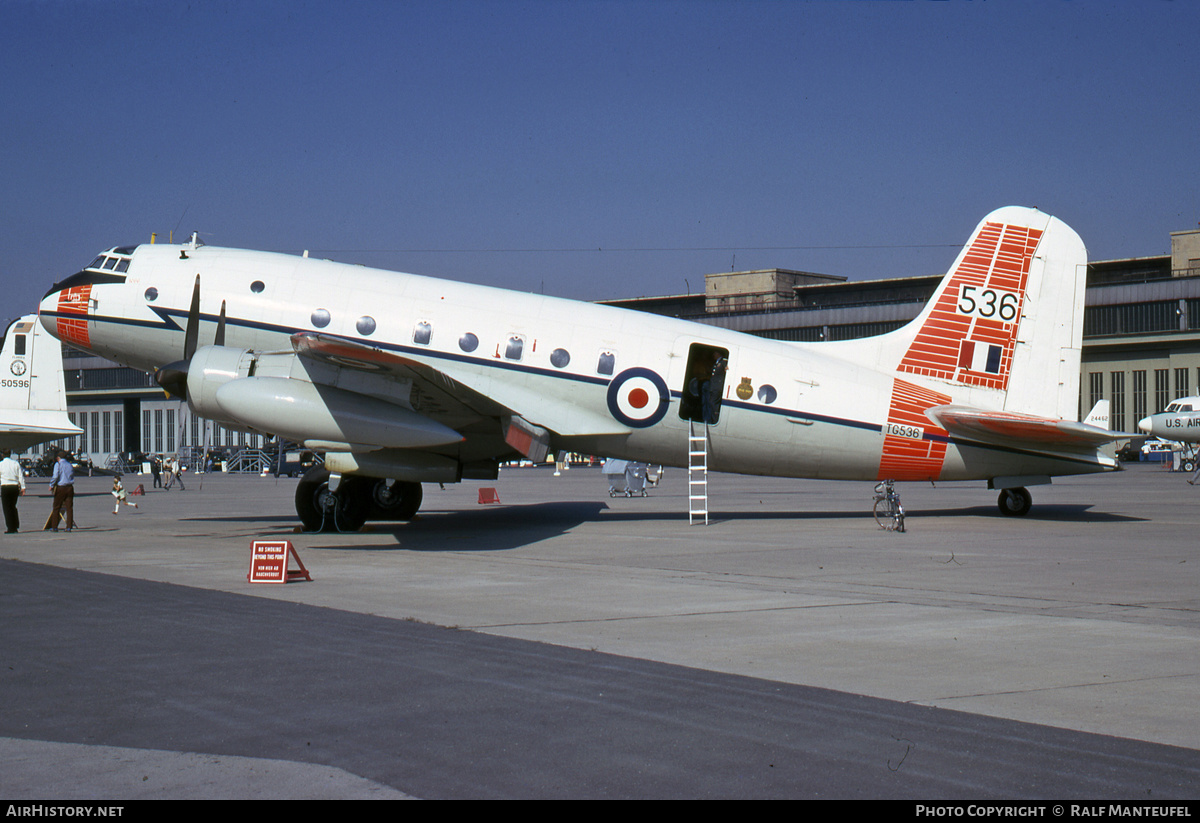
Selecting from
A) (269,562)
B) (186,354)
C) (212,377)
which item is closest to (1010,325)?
(212,377)

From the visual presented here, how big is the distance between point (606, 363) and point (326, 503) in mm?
6494

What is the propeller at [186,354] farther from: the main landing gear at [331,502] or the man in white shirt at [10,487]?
the man in white shirt at [10,487]

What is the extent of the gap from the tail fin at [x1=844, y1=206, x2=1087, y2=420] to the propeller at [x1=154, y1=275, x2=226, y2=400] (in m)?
14.3

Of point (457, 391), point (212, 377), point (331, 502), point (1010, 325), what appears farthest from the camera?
point (1010, 325)

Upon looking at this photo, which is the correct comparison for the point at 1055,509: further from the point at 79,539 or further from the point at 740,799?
the point at 740,799

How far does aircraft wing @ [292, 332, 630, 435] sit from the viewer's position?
1805 centimetres

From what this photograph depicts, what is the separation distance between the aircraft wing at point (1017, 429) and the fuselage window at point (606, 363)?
7069mm

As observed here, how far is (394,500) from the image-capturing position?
78.4ft

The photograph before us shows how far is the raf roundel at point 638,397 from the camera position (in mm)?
22984

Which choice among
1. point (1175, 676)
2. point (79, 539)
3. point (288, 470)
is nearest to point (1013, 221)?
point (1175, 676)

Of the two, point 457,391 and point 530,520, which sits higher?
point 457,391

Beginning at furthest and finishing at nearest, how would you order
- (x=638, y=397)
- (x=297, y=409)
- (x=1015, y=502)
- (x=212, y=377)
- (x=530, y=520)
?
(x=530, y=520) < (x=1015, y=502) < (x=638, y=397) < (x=212, y=377) < (x=297, y=409)

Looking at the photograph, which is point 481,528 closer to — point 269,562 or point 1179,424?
point 269,562

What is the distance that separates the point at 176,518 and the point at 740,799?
26148mm
